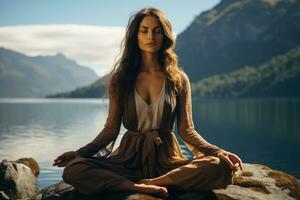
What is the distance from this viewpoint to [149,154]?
6.43m

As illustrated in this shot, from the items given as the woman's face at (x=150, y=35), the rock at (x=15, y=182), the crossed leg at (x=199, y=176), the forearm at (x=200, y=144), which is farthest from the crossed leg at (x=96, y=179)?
the rock at (x=15, y=182)

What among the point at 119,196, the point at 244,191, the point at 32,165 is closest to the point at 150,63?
the point at 119,196

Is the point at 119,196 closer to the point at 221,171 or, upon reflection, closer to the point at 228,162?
the point at 221,171

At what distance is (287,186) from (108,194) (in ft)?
9.25

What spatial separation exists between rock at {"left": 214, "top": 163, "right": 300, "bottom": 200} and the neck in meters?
1.99

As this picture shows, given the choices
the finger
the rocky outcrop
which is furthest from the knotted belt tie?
the finger

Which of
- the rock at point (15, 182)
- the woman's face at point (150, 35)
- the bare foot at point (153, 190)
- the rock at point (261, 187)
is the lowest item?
the rock at point (15, 182)

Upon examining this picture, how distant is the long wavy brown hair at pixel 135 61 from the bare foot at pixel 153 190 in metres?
1.41

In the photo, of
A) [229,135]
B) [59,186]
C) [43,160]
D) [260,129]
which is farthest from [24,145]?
[59,186]

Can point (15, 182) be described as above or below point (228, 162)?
below

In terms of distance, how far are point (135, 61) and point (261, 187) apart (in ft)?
8.76

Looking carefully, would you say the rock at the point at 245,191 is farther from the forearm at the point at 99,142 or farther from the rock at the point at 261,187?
the forearm at the point at 99,142

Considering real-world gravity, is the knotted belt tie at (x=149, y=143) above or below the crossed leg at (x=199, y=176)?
above

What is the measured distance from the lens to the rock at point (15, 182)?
16.8m
